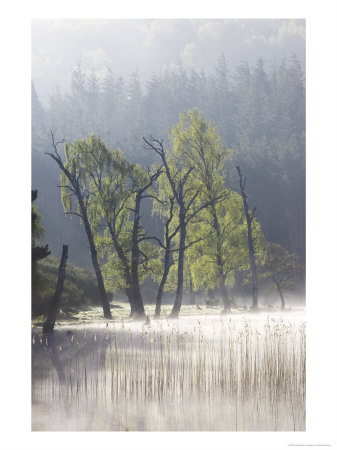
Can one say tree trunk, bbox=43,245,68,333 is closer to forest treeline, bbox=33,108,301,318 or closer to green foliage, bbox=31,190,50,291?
green foliage, bbox=31,190,50,291

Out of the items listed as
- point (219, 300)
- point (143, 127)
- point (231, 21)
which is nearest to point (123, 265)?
point (219, 300)

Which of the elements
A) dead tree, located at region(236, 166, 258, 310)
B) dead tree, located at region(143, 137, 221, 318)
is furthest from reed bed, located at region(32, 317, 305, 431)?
dead tree, located at region(143, 137, 221, 318)

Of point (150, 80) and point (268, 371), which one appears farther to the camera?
point (150, 80)

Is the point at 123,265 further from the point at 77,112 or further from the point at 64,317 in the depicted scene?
the point at 77,112

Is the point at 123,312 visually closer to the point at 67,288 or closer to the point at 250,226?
the point at 67,288

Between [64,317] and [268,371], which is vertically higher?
[64,317]

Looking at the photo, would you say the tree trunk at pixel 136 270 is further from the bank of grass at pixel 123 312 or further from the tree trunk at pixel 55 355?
the tree trunk at pixel 55 355

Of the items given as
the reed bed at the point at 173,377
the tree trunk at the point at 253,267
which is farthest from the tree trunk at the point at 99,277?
the tree trunk at the point at 253,267
